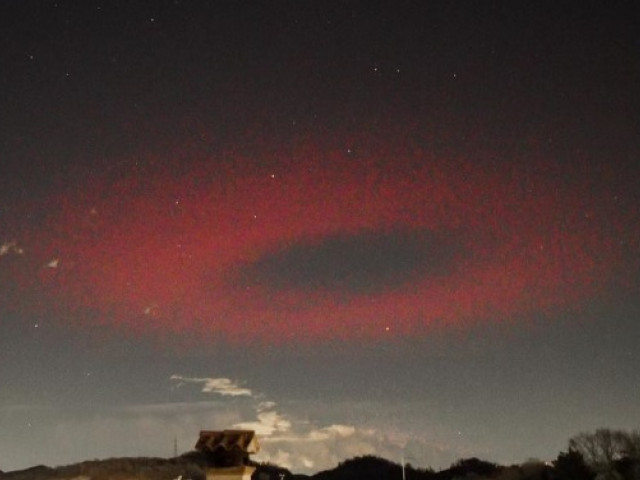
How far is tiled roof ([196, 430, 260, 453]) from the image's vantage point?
6.41 m

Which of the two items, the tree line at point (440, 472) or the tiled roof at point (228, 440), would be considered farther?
the tree line at point (440, 472)

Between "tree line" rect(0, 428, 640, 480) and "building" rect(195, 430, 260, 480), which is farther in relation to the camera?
"tree line" rect(0, 428, 640, 480)

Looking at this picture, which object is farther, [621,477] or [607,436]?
[607,436]

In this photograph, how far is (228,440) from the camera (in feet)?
21.3

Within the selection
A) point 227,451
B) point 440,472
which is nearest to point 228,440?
point 227,451

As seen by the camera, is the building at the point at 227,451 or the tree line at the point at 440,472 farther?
the tree line at the point at 440,472

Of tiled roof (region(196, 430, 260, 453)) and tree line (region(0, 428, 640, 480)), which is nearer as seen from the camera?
tiled roof (region(196, 430, 260, 453))

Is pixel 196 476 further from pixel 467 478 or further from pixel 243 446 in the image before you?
pixel 243 446

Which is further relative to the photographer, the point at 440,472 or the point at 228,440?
the point at 440,472

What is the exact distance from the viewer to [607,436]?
7262cm

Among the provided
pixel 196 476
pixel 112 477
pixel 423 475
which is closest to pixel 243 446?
pixel 196 476

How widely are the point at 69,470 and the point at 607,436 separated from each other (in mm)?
88996

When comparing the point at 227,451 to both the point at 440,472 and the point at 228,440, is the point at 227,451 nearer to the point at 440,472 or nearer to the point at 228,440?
the point at 228,440

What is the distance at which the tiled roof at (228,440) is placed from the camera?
A: 6.41 metres
